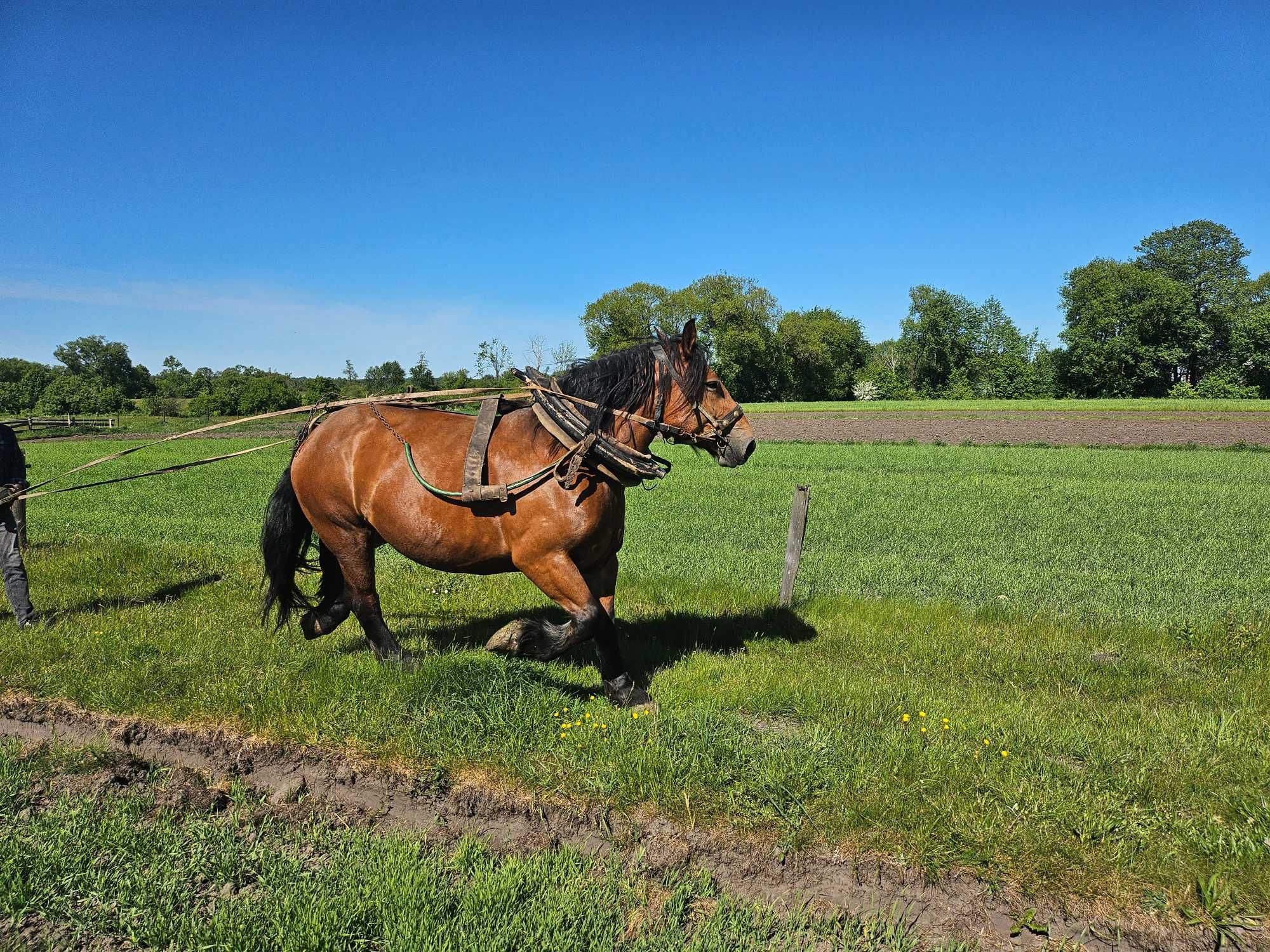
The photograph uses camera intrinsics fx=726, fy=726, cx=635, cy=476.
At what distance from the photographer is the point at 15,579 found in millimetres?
6555

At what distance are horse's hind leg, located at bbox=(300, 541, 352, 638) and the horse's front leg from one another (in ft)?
5.91

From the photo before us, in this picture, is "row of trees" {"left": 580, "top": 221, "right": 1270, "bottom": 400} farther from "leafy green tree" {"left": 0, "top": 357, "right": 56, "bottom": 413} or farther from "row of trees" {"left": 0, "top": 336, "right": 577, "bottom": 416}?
"leafy green tree" {"left": 0, "top": 357, "right": 56, "bottom": 413}

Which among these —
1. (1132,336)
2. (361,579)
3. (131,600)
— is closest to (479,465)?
(361,579)

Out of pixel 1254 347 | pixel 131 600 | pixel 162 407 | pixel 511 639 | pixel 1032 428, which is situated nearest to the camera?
pixel 511 639

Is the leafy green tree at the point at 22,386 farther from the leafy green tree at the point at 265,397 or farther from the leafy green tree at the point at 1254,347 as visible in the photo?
the leafy green tree at the point at 1254,347

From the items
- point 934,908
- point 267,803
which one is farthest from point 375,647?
point 934,908

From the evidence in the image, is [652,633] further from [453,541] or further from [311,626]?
[311,626]

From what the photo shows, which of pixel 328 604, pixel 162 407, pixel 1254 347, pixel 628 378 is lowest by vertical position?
pixel 328 604

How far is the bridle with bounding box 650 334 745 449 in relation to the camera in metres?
4.83

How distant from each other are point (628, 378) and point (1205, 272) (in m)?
105

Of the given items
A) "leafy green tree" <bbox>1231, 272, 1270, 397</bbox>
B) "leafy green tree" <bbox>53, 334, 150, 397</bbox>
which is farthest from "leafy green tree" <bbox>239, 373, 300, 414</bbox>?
"leafy green tree" <bbox>1231, 272, 1270, 397</bbox>

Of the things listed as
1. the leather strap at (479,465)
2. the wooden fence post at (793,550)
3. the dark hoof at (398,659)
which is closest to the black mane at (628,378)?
the leather strap at (479,465)

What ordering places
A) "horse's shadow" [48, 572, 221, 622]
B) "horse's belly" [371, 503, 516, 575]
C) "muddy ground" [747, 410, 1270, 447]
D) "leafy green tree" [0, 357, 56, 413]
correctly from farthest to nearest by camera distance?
"leafy green tree" [0, 357, 56, 413]
"muddy ground" [747, 410, 1270, 447]
"horse's shadow" [48, 572, 221, 622]
"horse's belly" [371, 503, 516, 575]

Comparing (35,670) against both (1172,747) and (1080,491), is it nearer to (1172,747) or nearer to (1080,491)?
(1172,747)
